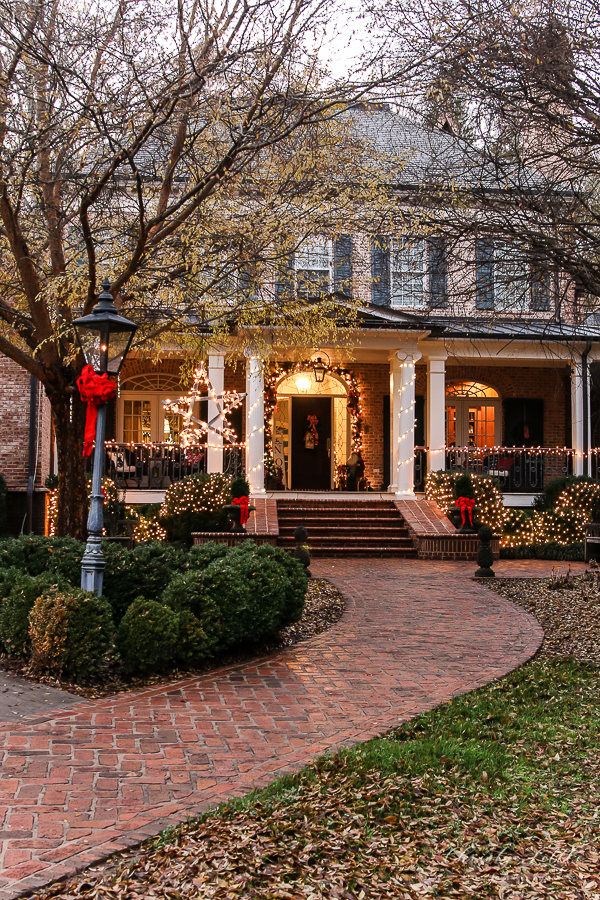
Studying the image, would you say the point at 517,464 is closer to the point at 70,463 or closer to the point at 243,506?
the point at 243,506

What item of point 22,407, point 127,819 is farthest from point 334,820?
point 22,407

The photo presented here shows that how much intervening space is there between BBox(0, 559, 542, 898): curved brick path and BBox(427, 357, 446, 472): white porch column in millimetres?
8373

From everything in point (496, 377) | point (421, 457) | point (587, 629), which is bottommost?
point (587, 629)

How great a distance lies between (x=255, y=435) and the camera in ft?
52.3

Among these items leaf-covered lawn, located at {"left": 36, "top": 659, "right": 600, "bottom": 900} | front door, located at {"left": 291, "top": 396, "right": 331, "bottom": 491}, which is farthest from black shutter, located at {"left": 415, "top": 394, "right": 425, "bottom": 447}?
leaf-covered lawn, located at {"left": 36, "top": 659, "right": 600, "bottom": 900}

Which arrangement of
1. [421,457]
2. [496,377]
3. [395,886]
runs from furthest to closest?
[496,377]
[421,457]
[395,886]

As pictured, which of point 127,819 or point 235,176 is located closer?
point 127,819

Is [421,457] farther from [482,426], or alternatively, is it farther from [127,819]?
[127,819]

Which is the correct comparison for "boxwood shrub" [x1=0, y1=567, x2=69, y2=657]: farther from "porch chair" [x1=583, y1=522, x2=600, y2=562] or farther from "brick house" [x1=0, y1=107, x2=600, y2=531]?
"porch chair" [x1=583, y1=522, x2=600, y2=562]

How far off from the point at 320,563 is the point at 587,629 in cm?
561

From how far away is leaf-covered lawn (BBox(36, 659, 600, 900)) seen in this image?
2918 mm

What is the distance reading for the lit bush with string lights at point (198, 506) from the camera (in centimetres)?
1356

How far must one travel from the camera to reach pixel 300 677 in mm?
5934

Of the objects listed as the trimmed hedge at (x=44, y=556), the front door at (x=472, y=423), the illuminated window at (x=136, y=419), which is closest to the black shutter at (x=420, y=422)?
the front door at (x=472, y=423)
